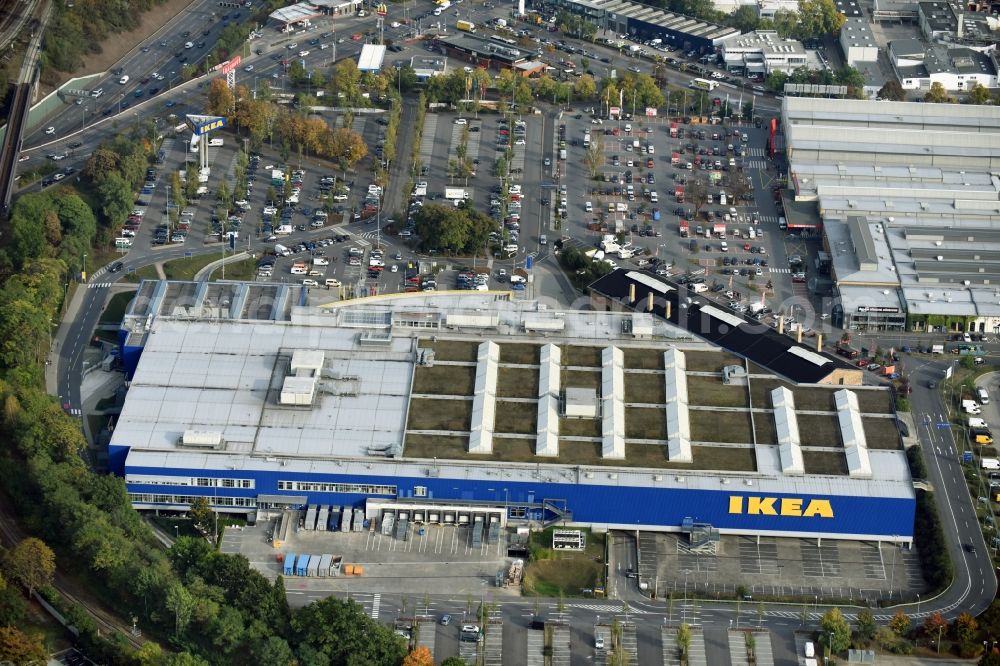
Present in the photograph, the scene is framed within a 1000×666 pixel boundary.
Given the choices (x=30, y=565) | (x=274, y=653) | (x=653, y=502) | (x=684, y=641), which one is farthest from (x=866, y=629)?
(x=30, y=565)

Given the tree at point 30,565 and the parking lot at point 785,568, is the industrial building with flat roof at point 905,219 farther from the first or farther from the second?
the tree at point 30,565

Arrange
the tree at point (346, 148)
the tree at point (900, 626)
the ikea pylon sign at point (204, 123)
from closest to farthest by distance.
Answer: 1. the tree at point (900, 626)
2. the ikea pylon sign at point (204, 123)
3. the tree at point (346, 148)

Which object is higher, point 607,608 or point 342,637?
point 342,637

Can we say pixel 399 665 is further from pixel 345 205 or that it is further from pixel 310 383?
pixel 345 205

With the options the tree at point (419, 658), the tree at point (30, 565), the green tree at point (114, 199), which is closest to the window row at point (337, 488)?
the tree at point (419, 658)

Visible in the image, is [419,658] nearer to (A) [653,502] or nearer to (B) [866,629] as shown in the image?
(A) [653,502]
